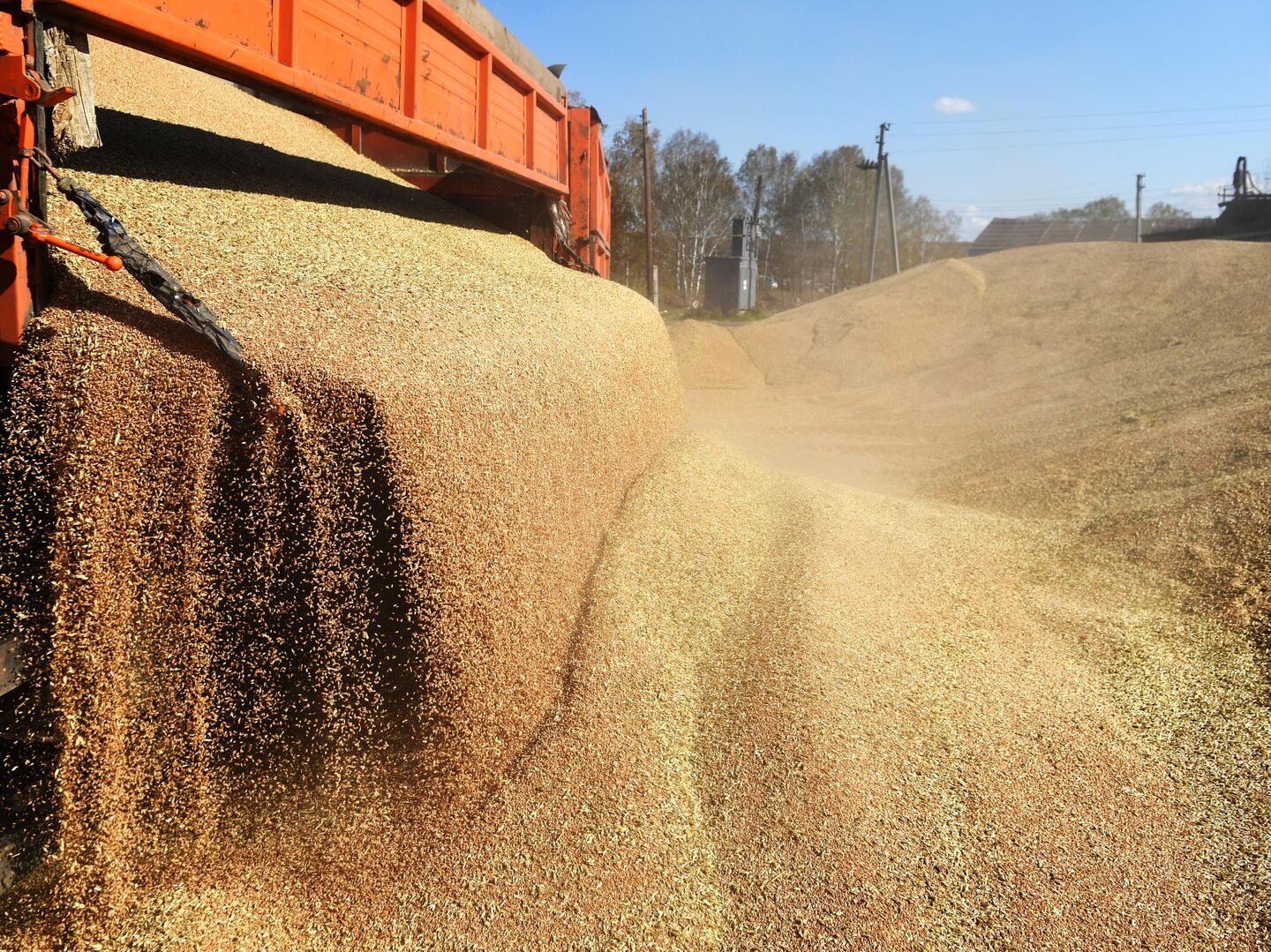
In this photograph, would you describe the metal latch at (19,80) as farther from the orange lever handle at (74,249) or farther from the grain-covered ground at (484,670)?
the grain-covered ground at (484,670)

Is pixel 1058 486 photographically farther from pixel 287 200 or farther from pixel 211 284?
pixel 211 284

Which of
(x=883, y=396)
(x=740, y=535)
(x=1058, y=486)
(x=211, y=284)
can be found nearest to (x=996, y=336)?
(x=883, y=396)

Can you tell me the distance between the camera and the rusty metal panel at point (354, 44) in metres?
3.13

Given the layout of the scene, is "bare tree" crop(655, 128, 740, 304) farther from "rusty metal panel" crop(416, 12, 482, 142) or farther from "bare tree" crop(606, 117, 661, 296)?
"rusty metal panel" crop(416, 12, 482, 142)

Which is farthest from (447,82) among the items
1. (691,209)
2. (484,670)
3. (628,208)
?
(691,209)

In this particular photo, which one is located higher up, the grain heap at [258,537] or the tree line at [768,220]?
the tree line at [768,220]

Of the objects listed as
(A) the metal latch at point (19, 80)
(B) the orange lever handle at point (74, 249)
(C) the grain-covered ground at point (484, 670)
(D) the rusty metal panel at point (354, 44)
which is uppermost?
(D) the rusty metal panel at point (354, 44)

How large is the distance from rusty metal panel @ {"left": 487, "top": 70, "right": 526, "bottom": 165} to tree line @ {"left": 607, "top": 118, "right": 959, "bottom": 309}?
23179 millimetres

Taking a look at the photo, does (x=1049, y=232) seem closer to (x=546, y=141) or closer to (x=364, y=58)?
(x=546, y=141)

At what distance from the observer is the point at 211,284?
2547 millimetres

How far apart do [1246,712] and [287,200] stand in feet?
13.9

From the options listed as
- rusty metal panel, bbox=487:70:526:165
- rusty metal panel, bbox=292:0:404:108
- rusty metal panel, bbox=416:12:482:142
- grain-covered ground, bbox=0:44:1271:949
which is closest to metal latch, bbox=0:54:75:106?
grain-covered ground, bbox=0:44:1271:949

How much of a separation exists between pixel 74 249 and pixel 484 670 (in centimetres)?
150

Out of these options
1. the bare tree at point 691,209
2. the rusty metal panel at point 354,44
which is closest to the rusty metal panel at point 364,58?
the rusty metal panel at point 354,44
